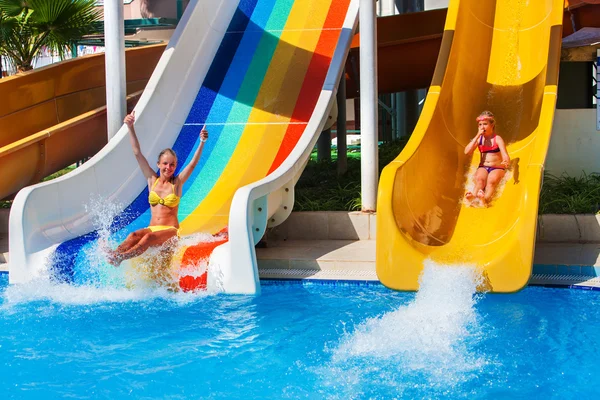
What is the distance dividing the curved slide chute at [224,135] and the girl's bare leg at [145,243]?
10.5 inches

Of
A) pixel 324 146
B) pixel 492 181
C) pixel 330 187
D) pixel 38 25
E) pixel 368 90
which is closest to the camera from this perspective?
pixel 492 181

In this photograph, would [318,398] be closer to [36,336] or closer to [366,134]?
[36,336]

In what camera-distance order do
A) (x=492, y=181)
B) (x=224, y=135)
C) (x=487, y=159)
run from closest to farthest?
1. (x=492, y=181)
2. (x=487, y=159)
3. (x=224, y=135)

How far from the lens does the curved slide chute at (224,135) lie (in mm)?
6074

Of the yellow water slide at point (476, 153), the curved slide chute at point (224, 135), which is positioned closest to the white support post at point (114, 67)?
the curved slide chute at point (224, 135)

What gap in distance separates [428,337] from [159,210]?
2.56 meters

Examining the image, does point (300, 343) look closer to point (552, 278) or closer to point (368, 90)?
point (552, 278)

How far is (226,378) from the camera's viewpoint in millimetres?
4066

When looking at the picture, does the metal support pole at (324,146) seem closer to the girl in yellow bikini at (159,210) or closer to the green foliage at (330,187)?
the green foliage at (330,187)

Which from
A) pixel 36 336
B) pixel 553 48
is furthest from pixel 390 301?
pixel 553 48

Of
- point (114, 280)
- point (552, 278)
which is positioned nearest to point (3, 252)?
point (114, 280)

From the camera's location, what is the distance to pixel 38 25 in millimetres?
9188

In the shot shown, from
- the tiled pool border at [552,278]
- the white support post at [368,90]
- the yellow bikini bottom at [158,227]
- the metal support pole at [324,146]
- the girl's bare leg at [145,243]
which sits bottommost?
the tiled pool border at [552,278]

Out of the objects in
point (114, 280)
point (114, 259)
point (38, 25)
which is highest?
point (38, 25)
